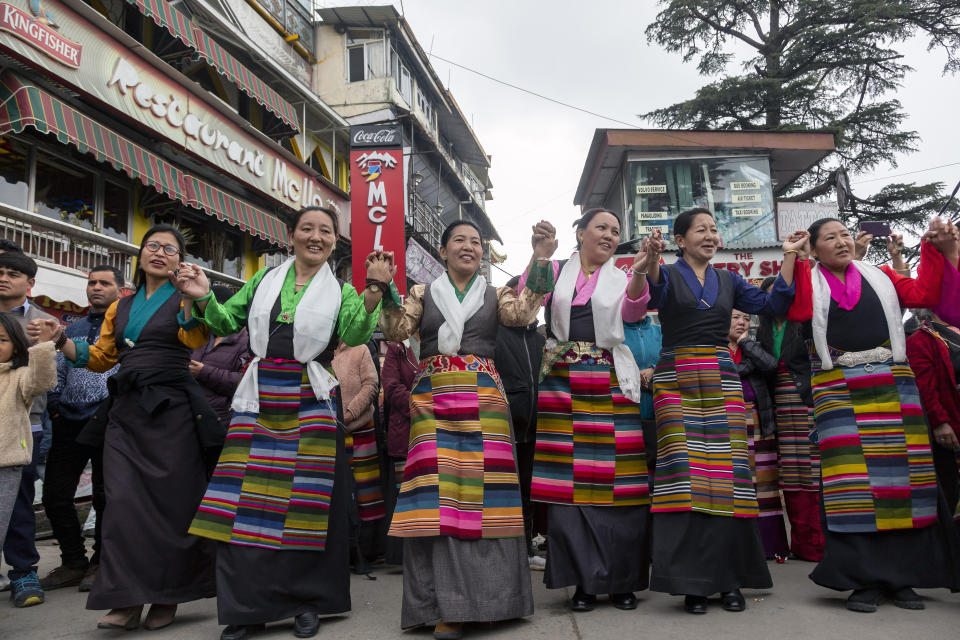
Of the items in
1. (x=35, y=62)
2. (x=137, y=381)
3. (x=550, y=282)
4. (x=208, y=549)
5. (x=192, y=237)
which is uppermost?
(x=35, y=62)

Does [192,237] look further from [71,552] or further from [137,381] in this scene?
[137,381]

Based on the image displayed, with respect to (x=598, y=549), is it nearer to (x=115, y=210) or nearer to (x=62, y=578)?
(x=62, y=578)

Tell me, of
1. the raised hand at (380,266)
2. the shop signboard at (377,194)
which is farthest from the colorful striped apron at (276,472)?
the shop signboard at (377,194)

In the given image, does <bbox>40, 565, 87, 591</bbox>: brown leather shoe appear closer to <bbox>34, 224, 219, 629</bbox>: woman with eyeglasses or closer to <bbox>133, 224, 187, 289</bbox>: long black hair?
<bbox>34, 224, 219, 629</bbox>: woman with eyeglasses

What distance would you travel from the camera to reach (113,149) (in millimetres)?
8875

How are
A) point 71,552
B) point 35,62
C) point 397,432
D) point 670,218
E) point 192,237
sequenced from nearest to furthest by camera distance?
1. point 71,552
2. point 397,432
3. point 35,62
4. point 192,237
5. point 670,218

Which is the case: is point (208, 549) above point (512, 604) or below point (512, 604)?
above

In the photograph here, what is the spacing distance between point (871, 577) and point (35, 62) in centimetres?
900

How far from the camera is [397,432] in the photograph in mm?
4934

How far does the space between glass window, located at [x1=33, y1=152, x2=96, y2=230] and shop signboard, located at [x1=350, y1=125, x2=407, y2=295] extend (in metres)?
4.76

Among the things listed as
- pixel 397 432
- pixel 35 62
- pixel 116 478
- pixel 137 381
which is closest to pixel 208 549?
pixel 116 478

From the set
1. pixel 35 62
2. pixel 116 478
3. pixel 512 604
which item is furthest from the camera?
pixel 35 62

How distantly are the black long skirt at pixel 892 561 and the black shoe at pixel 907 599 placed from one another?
3 centimetres

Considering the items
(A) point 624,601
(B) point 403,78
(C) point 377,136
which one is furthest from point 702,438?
(B) point 403,78
